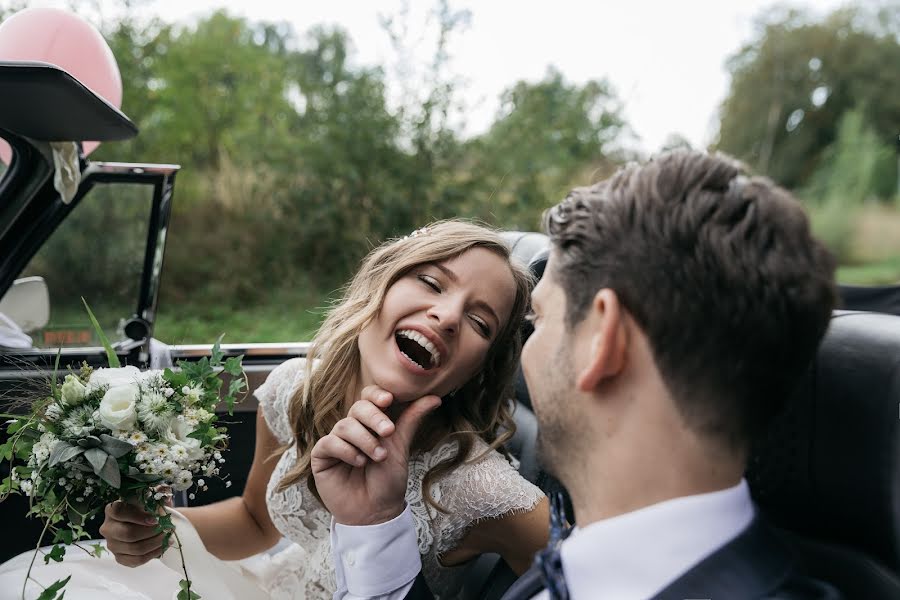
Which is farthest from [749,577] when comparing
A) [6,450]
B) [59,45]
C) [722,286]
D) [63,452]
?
[59,45]

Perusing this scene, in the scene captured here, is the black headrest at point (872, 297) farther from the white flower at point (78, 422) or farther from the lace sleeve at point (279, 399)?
the white flower at point (78, 422)

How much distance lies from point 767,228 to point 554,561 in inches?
21.5

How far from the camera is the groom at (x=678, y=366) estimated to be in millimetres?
907

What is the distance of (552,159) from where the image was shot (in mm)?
6035

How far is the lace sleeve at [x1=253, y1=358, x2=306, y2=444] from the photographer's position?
6.61 ft

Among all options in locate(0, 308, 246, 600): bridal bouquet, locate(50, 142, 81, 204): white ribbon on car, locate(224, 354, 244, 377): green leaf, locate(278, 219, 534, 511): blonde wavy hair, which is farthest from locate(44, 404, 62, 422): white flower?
locate(50, 142, 81, 204): white ribbon on car

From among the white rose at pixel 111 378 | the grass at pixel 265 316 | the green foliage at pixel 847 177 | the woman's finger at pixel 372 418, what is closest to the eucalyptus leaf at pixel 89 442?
the white rose at pixel 111 378

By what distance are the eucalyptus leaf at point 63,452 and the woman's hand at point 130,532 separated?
0.65 ft

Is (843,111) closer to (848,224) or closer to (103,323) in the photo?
(848,224)

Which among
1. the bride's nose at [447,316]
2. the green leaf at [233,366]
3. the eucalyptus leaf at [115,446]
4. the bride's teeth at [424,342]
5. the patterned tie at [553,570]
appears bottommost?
the eucalyptus leaf at [115,446]

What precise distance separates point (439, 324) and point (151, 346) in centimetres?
154

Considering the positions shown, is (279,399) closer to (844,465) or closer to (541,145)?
(844,465)

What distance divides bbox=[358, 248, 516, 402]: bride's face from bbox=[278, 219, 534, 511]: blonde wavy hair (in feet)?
0.10

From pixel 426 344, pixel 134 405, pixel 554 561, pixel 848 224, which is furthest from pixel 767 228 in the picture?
pixel 848 224
